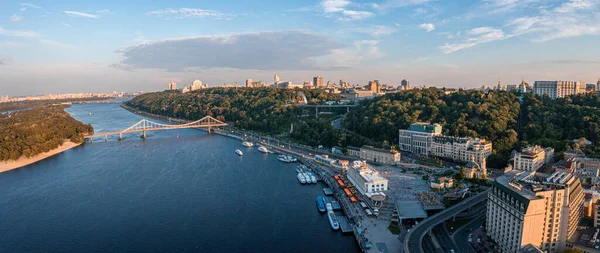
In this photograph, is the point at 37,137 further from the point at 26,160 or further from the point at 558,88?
the point at 558,88

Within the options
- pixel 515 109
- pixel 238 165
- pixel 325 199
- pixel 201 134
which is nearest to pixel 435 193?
pixel 325 199

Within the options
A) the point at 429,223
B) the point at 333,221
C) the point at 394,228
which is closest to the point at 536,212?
the point at 429,223

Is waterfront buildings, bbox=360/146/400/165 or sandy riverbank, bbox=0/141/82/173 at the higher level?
waterfront buildings, bbox=360/146/400/165

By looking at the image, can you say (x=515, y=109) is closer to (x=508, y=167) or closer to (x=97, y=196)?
(x=508, y=167)

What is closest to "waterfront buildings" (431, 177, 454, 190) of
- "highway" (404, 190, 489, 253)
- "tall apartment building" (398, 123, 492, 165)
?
"highway" (404, 190, 489, 253)

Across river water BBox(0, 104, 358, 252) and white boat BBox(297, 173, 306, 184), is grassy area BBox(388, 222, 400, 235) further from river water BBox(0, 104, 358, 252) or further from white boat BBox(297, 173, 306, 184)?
white boat BBox(297, 173, 306, 184)
